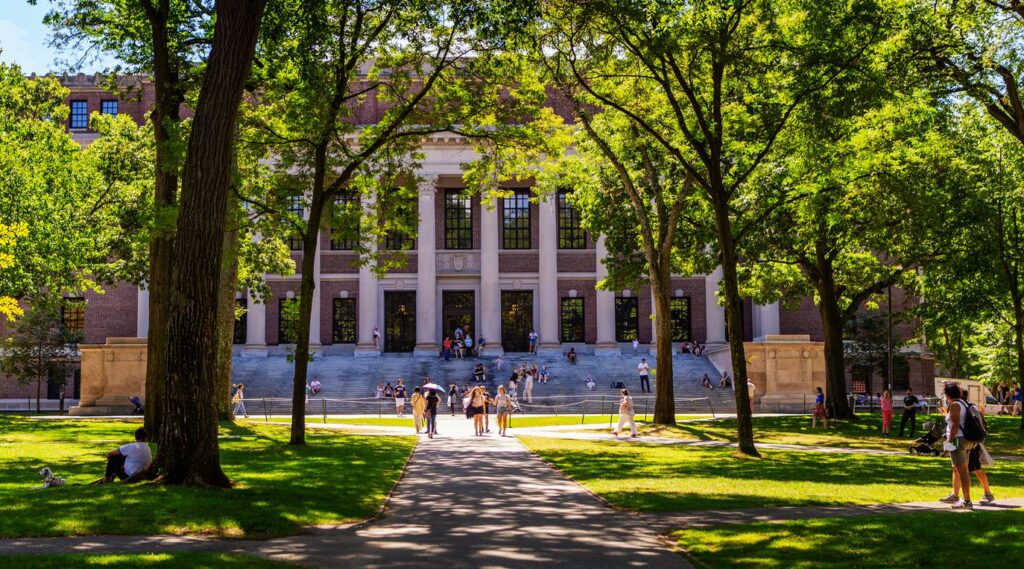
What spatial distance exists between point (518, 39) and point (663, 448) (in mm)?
10544

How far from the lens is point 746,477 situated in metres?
16.8

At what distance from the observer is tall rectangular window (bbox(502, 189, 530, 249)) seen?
2291 inches

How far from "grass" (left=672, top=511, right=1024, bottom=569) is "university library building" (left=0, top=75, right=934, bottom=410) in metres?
43.7

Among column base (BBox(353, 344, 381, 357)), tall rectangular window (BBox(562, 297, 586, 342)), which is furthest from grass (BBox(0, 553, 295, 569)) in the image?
tall rectangular window (BBox(562, 297, 586, 342))

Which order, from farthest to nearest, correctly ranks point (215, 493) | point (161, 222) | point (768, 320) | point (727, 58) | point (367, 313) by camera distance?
A: point (768, 320) < point (367, 313) < point (727, 58) < point (161, 222) < point (215, 493)

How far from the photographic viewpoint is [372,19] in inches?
913

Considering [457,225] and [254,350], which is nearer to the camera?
[254,350]

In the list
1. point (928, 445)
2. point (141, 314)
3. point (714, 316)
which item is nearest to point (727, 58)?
point (928, 445)

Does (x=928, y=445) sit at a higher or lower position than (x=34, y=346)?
lower

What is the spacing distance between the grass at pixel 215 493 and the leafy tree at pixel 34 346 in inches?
966

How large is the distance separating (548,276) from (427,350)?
807 centimetres

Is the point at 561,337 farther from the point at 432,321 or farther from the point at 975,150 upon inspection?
the point at 975,150

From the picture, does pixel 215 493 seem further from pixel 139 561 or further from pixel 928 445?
pixel 928 445

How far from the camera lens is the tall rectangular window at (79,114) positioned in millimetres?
57406
